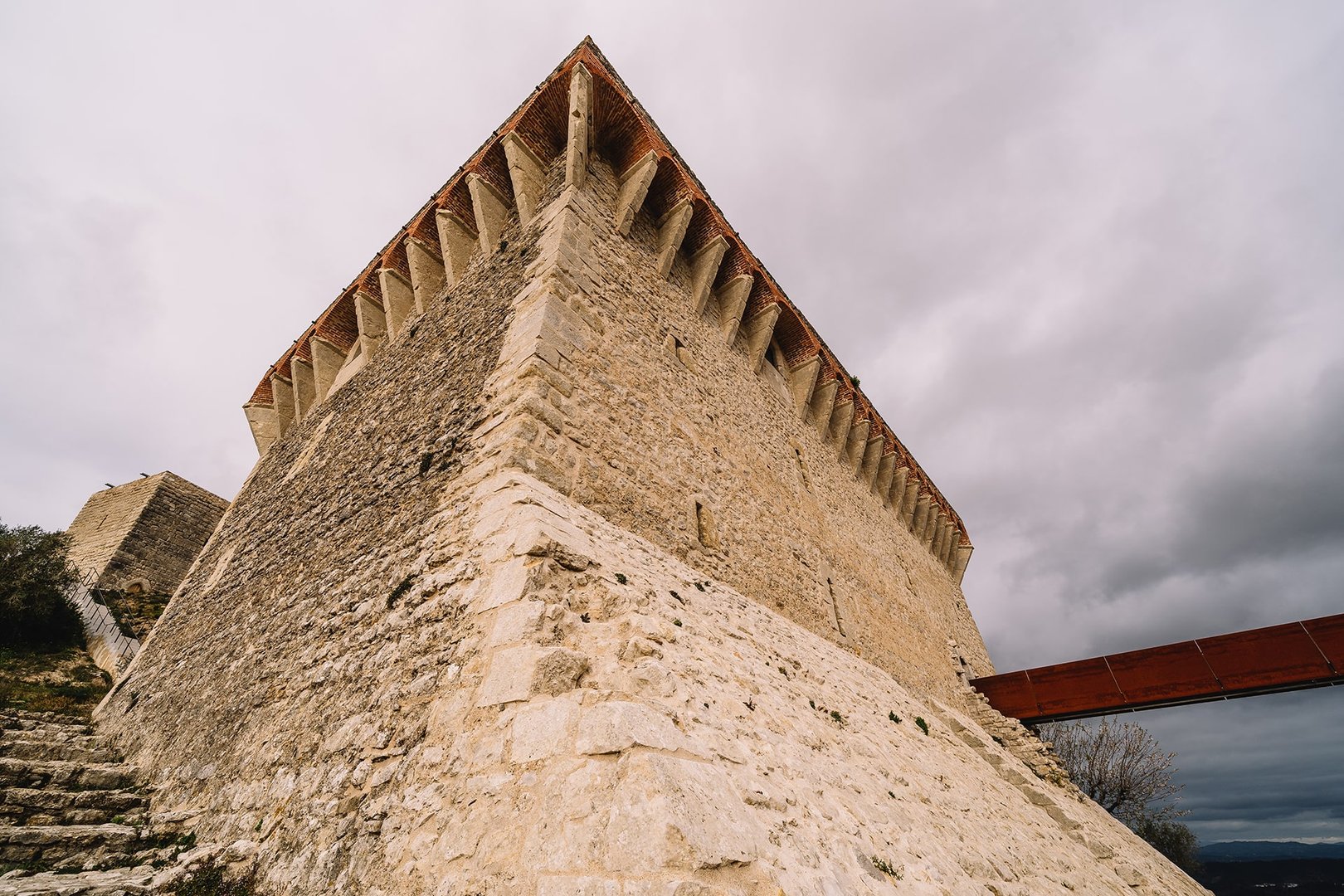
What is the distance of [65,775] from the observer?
425cm

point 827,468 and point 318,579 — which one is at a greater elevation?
point 827,468

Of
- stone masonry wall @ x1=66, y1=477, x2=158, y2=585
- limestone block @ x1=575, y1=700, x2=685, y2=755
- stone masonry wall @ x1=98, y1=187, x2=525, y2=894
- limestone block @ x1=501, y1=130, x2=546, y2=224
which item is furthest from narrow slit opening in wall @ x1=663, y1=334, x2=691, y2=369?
stone masonry wall @ x1=66, y1=477, x2=158, y2=585

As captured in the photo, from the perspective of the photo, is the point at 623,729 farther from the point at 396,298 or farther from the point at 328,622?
the point at 396,298

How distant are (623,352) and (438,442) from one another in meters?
2.00

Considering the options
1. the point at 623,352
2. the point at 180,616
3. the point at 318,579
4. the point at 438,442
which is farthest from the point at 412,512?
the point at 180,616

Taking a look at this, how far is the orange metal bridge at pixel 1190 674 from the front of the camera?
28.2ft

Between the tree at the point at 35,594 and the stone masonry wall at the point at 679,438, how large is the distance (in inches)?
491

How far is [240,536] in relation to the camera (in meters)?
7.64

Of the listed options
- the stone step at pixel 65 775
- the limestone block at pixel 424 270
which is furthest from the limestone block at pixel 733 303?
the stone step at pixel 65 775

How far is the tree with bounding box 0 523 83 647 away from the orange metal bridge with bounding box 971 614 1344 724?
1967 cm

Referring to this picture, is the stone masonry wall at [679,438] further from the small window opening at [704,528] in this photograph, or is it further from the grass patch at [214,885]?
the grass patch at [214,885]

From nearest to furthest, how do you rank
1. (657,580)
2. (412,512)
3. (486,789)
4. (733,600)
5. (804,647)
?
1. (486,789)
2. (657,580)
3. (412,512)
4. (733,600)
5. (804,647)

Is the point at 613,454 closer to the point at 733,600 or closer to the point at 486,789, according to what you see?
the point at 733,600

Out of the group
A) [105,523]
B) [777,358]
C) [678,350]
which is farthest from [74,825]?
[105,523]
